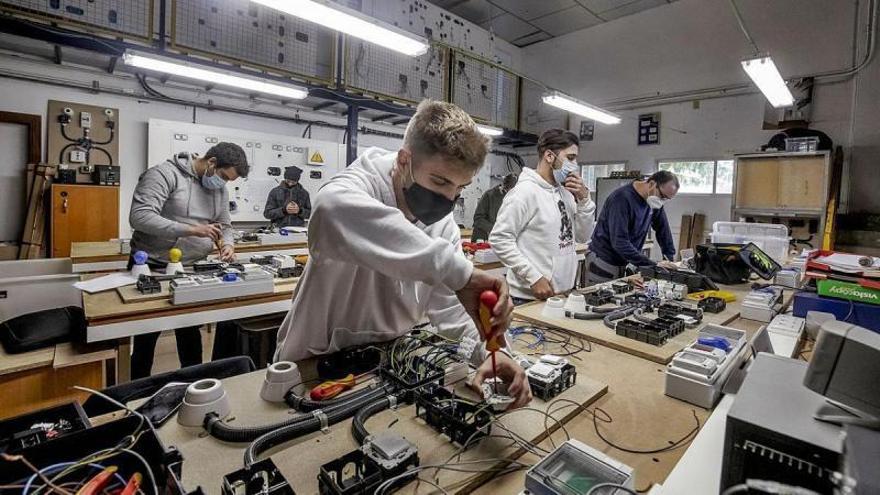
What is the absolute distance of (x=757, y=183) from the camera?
15.0 feet

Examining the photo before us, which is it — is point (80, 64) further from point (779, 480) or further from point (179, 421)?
point (779, 480)

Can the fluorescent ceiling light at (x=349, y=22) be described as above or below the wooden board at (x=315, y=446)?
above

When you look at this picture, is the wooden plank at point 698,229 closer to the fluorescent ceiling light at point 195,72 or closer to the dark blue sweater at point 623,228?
the dark blue sweater at point 623,228

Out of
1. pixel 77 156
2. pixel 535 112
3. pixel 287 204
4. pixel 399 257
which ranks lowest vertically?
pixel 399 257

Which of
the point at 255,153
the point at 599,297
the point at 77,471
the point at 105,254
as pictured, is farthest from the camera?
the point at 255,153

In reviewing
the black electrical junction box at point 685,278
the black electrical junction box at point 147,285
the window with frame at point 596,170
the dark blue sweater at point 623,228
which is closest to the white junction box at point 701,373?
the black electrical junction box at point 685,278

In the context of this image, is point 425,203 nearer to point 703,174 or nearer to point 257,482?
point 257,482

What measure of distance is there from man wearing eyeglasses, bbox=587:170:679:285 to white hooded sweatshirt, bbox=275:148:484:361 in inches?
72.3

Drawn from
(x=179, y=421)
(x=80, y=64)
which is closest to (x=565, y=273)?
(x=179, y=421)

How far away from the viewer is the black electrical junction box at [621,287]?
6.27 ft

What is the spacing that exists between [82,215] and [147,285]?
3.04 m

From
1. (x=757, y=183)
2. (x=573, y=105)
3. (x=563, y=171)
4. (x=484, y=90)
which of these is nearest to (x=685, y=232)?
(x=757, y=183)

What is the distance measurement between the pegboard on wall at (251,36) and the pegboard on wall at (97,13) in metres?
0.22

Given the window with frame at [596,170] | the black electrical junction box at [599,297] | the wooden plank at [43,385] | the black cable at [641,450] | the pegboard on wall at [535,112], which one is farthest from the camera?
the pegboard on wall at [535,112]
